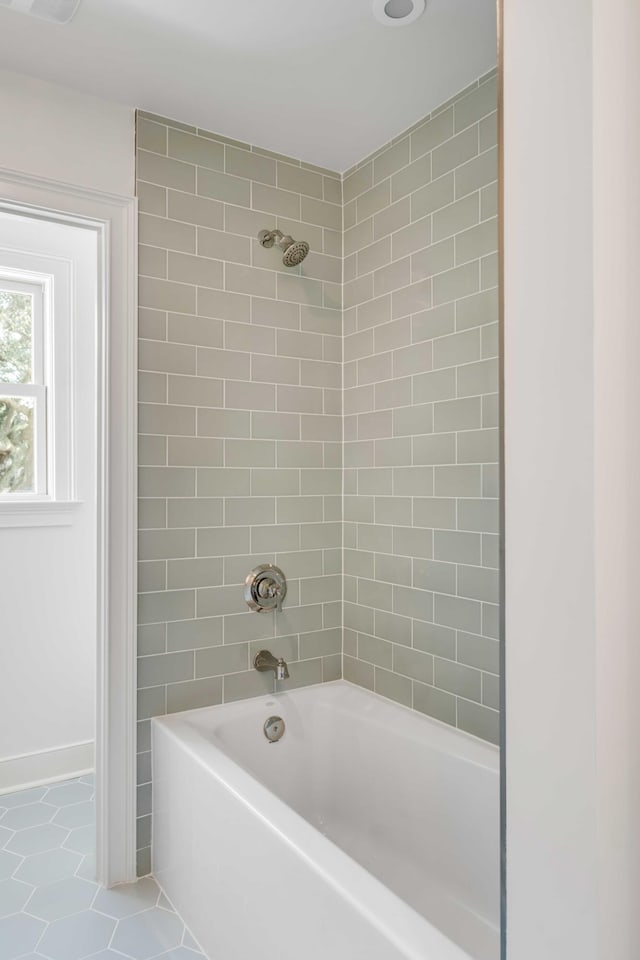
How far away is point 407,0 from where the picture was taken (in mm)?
1668

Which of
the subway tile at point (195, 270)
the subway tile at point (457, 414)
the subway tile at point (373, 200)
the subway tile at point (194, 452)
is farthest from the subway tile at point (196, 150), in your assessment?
the subway tile at point (457, 414)

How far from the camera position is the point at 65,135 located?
→ 6.88ft

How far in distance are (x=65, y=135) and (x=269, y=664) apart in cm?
196

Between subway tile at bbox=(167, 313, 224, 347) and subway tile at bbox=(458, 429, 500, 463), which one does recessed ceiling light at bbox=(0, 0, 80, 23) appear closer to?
subway tile at bbox=(167, 313, 224, 347)

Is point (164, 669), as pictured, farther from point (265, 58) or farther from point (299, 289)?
point (265, 58)

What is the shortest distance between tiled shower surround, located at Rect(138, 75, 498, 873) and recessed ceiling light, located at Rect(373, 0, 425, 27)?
1.27 feet

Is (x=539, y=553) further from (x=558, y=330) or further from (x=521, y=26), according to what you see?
(x=521, y=26)

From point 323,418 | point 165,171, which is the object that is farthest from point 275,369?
point 165,171

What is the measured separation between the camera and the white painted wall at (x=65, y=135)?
201 cm

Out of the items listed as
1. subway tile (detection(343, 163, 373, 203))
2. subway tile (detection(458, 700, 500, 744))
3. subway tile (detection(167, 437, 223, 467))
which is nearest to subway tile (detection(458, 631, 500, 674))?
subway tile (detection(458, 700, 500, 744))

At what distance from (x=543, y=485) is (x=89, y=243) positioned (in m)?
2.97

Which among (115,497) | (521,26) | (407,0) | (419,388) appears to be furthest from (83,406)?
(521,26)

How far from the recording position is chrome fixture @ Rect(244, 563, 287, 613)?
2.41m

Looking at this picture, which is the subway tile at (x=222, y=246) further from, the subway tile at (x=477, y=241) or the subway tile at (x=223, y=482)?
the subway tile at (x=477, y=241)
